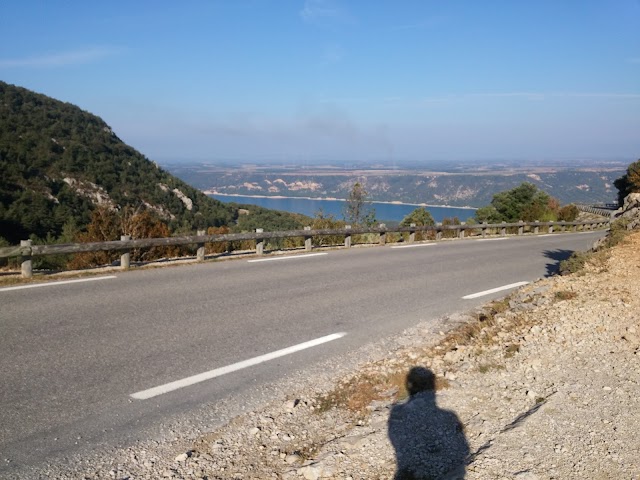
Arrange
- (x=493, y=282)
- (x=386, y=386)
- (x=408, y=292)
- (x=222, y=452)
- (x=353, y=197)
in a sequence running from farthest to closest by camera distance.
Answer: (x=353, y=197)
(x=493, y=282)
(x=408, y=292)
(x=386, y=386)
(x=222, y=452)

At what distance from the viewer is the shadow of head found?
5452 mm

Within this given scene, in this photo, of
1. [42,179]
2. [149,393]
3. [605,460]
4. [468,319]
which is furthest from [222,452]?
[42,179]

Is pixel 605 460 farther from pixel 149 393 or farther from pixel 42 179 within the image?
pixel 42 179

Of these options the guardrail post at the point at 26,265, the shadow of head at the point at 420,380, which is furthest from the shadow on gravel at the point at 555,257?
the guardrail post at the point at 26,265

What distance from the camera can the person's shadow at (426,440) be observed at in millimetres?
3713

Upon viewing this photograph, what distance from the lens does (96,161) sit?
56.9 m

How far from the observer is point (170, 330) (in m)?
6.95

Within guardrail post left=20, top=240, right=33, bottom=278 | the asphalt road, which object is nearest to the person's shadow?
the asphalt road

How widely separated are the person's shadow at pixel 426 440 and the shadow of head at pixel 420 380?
7.1 inches

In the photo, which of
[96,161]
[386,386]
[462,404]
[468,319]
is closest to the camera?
[462,404]

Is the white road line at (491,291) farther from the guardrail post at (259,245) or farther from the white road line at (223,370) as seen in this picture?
the guardrail post at (259,245)

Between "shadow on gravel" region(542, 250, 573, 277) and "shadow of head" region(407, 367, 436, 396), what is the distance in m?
8.96

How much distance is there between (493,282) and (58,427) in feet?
32.5

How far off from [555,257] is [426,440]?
49.2 ft
